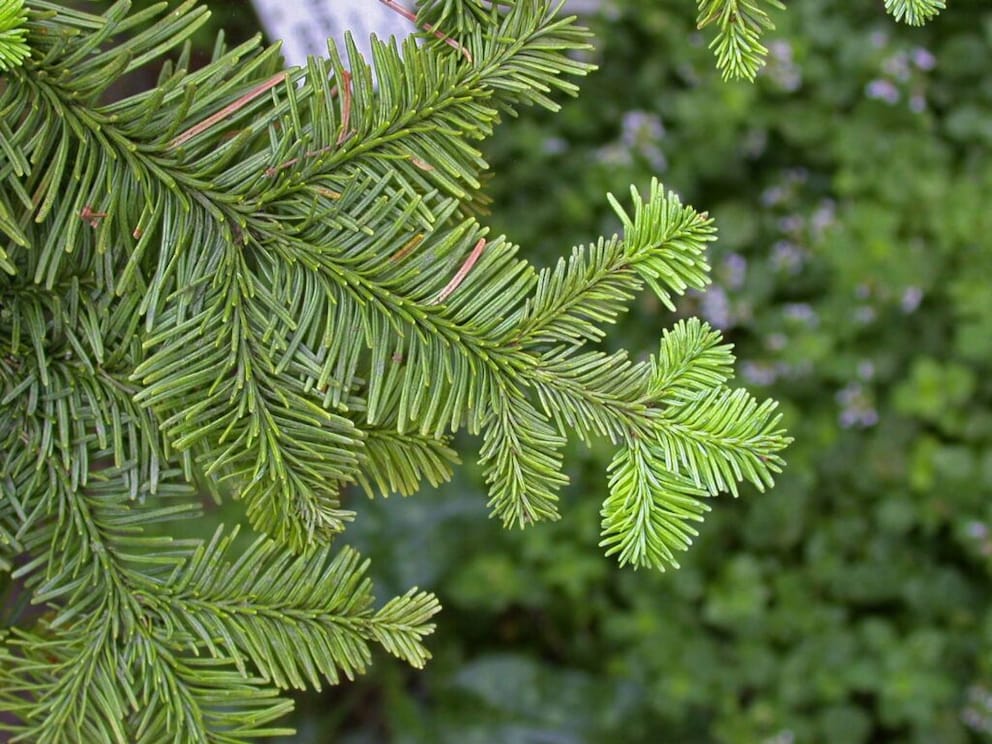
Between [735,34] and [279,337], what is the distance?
7.7 inches

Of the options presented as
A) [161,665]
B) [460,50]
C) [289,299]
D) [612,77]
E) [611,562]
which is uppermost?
[612,77]

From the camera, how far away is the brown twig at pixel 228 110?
0.34 m

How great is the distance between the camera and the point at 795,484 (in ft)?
4.24

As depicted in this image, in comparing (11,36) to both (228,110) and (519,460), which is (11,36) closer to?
(228,110)

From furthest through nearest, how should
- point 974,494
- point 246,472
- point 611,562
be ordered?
1. point 611,562
2. point 974,494
3. point 246,472

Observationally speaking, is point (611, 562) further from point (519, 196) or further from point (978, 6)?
point (978, 6)

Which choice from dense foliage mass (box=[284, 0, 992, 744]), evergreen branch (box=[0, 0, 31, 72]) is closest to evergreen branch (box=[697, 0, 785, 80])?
evergreen branch (box=[0, 0, 31, 72])

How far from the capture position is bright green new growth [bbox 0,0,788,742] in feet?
1.10

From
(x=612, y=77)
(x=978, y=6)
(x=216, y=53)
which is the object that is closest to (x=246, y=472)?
(x=216, y=53)

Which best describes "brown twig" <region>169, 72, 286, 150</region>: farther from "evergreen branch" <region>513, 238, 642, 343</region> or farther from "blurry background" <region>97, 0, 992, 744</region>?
"blurry background" <region>97, 0, 992, 744</region>

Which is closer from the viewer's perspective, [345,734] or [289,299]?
[289,299]

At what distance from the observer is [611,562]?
4.55ft

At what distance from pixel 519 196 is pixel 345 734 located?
854 millimetres

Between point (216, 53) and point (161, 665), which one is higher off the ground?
point (216, 53)
